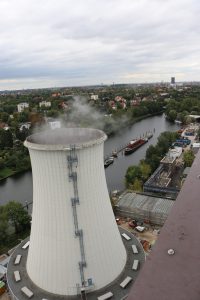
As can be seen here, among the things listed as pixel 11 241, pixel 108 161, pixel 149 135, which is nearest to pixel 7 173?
pixel 108 161

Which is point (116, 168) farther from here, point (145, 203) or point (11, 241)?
point (11, 241)

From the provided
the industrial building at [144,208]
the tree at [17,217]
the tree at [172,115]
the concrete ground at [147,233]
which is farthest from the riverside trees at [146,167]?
the tree at [172,115]

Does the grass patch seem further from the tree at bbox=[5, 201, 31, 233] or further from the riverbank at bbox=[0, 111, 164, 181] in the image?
the riverbank at bbox=[0, 111, 164, 181]

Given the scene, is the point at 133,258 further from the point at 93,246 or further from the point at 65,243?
the point at 65,243

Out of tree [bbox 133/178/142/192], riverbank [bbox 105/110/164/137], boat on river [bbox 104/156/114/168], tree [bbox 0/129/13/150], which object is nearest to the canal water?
boat on river [bbox 104/156/114/168]

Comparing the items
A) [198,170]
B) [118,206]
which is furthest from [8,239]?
[198,170]

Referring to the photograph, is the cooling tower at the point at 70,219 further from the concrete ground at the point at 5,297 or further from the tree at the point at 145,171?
the tree at the point at 145,171

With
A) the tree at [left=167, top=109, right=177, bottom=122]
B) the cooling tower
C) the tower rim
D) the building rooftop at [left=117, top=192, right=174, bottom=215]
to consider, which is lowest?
the building rooftop at [left=117, top=192, right=174, bottom=215]

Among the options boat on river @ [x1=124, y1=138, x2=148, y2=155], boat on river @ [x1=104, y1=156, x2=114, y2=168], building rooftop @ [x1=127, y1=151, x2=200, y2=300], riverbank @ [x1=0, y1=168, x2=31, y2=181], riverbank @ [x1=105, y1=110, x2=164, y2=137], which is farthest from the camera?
riverbank @ [x1=105, y1=110, x2=164, y2=137]
